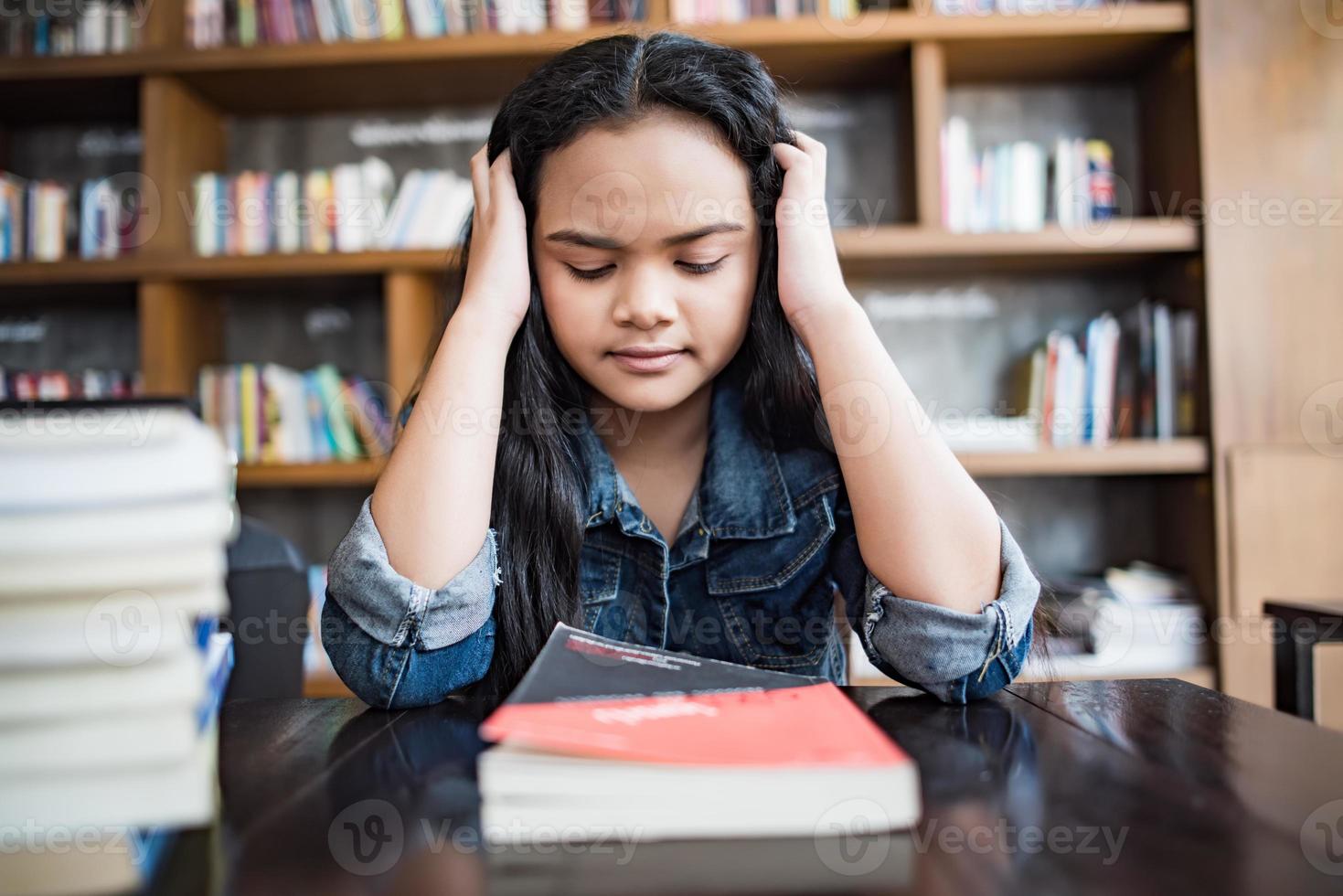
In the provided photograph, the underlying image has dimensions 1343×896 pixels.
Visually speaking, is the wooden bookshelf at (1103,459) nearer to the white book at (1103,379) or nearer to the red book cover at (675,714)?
the white book at (1103,379)

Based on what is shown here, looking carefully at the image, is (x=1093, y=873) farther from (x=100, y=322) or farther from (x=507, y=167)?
(x=100, y=322)

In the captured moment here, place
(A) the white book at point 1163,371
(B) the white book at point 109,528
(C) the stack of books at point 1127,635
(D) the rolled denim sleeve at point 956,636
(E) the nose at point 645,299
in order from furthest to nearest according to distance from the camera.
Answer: (A) the white book at point 1163,371 → (C) the stack of books at point 1127,635 → (E) the nose at point 645,299 → (D) the rolled denim sleeve at point 956,636 → (B) the white book at point 109,528

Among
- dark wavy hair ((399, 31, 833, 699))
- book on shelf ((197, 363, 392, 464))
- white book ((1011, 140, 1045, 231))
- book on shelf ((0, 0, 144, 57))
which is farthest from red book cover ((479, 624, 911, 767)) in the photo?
book on shelf ((0, 0, 144, 57))

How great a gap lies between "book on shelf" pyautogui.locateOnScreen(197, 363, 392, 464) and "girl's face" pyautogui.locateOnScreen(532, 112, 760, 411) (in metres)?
1.40

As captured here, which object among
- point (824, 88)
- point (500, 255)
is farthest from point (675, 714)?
point (824, 88)

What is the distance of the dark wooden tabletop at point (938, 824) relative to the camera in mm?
374

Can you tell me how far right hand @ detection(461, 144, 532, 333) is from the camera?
3.08ft

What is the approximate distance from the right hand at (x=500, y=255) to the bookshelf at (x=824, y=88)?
1.16 m

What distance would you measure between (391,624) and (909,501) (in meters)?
0.44

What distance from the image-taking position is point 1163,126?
2209 millimetres

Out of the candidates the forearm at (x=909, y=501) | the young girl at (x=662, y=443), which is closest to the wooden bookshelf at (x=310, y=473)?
the young girl at (x=662, y=443)

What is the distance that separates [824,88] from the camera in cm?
236

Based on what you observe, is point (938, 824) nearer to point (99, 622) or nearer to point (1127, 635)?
point (99, 622)

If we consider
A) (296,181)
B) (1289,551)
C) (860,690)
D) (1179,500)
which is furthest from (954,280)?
(860,690)
